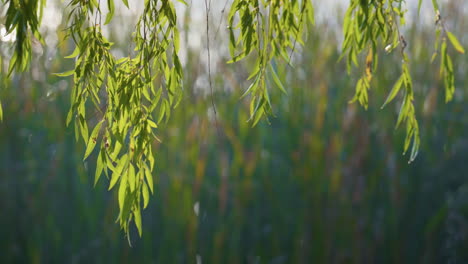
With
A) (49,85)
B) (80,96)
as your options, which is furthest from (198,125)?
(80,96)

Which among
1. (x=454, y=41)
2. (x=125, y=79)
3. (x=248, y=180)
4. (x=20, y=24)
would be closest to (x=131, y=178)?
(x=125, y=79)

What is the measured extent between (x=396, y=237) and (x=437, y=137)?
0.52 m

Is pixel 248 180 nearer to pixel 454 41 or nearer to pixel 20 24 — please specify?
pixel 454 41

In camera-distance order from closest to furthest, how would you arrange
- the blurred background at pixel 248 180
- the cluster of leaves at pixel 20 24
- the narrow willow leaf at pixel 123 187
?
the cluster of leaves at pixel 20 24
the narrow willow leaf at pixel 123 187
the blurred background at pixel 248 180

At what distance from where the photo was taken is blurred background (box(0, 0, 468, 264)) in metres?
2.89

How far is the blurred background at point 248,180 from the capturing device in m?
2.89

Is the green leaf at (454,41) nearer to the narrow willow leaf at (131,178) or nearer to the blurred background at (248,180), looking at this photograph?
the narrow willow leaf at (131,178)

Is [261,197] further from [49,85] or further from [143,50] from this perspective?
[143,50]

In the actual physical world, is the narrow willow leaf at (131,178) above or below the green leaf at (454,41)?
below

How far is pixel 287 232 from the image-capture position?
9.70ft

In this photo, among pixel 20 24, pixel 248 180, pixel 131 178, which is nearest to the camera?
pixel 20 24

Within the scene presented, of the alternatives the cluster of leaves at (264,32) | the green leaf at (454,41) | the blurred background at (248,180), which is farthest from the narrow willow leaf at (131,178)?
the blurred background at (248,180)

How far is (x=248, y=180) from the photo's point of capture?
2.89m

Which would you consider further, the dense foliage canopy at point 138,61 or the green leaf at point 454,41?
the green leaf at point 454,41
